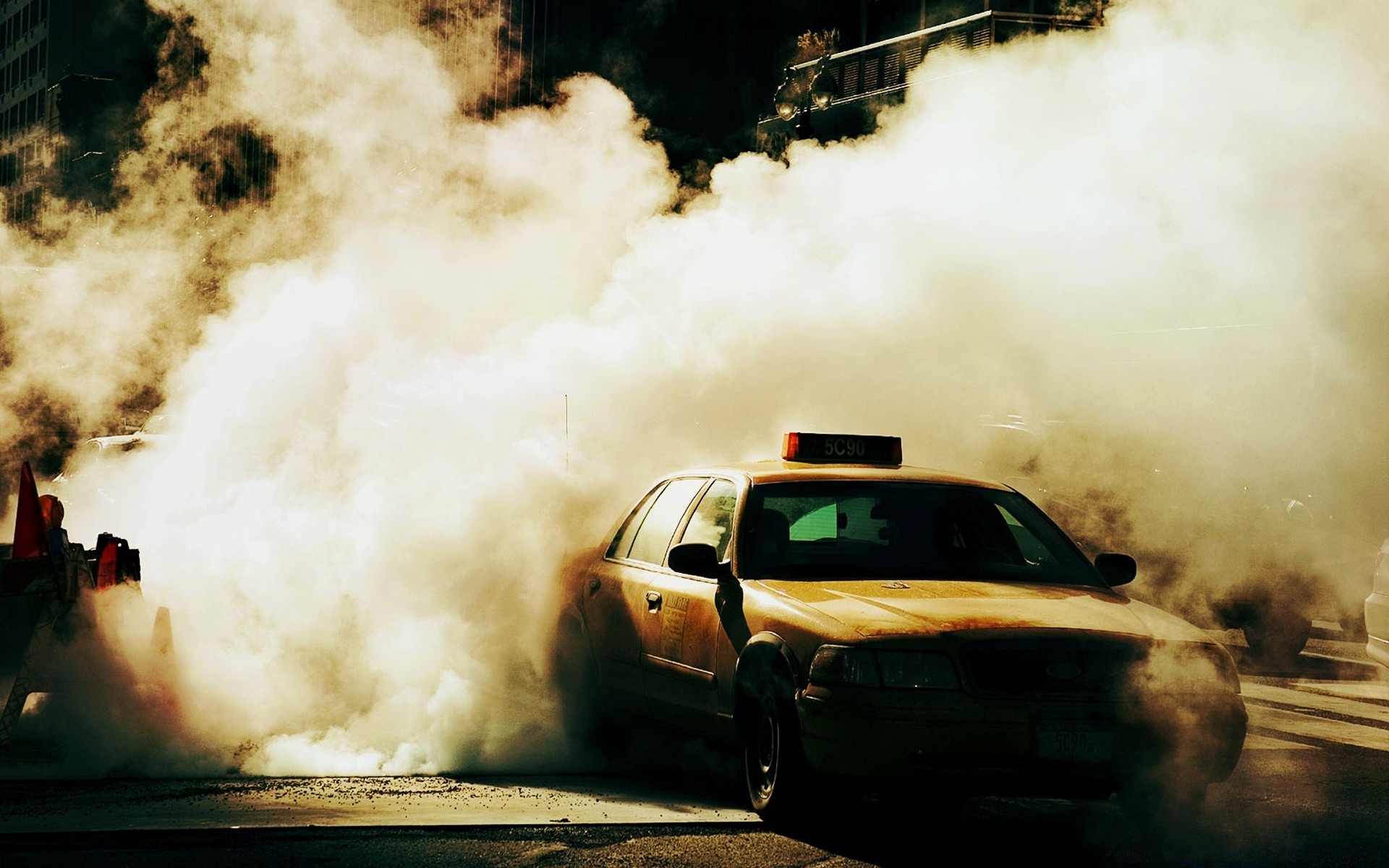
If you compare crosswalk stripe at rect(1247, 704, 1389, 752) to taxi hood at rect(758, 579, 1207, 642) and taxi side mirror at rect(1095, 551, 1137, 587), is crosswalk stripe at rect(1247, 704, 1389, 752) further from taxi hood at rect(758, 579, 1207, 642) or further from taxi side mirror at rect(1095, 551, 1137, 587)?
taxi hood at rect(758, 579, 1207, 642)

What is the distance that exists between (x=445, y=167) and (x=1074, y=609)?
9942 millimetres

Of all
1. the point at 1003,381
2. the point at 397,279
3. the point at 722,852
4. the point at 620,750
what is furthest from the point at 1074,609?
the point at 397,279

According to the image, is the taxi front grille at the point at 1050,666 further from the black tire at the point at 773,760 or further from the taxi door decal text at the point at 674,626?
the taxi door decal text at the point at 674,626

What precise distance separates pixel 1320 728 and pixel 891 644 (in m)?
3.76

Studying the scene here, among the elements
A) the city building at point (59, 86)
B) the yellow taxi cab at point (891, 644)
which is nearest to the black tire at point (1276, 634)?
the yellow taxi cab at point (891, 644)

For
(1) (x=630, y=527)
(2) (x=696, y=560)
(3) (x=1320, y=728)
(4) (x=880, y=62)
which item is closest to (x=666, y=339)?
(1) (x=630, y=527)

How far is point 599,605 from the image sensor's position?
24.2ft

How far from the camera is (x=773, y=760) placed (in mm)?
5762

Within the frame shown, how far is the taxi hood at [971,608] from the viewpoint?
18.1 ft

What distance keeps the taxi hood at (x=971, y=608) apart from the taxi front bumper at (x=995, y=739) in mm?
258

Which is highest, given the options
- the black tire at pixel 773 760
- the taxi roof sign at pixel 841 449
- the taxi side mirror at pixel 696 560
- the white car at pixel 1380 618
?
the taxi roof sign at pixel 841 449

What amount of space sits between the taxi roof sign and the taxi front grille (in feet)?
5.99

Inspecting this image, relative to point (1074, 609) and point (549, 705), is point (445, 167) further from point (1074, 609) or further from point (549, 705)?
point (1074, 609)

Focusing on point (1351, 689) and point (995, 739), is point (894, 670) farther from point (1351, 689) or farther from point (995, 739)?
point (1351, 689)
